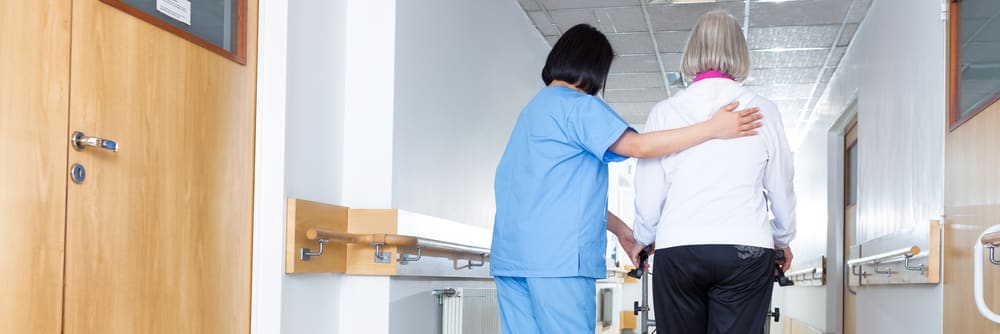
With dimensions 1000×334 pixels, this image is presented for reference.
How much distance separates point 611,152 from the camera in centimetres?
260

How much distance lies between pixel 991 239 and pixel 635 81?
642 centimetres

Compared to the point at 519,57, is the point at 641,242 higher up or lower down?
lower down

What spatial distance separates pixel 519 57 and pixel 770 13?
1638mm

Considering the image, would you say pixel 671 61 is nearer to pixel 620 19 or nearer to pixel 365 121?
pixel 620 19

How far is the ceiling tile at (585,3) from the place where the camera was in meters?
5.89

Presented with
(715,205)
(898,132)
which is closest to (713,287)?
(715,205)

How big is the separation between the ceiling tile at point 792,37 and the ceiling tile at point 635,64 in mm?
837

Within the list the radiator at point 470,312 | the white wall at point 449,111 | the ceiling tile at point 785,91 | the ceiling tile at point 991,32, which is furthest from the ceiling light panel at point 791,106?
the ceiling tile at point 991,32

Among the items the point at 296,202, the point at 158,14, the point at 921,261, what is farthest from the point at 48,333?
the point at 921,261

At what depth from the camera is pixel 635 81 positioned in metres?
8.41

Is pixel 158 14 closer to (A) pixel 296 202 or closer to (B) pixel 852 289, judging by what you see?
(A) pixel 296 202

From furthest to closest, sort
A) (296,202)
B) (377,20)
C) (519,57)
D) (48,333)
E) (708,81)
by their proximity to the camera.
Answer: (519,57) < (377,20) < (296,202) < (708,81) < (48,333)

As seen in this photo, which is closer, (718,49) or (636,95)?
(718,49)

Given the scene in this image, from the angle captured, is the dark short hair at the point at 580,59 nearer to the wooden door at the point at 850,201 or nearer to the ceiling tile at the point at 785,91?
the wooden door at the point at 850,201
